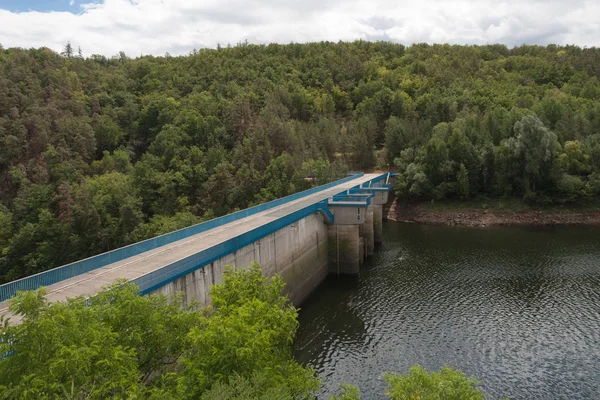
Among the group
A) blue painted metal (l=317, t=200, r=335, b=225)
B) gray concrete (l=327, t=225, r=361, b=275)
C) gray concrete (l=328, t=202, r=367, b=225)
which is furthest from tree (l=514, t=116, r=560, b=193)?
blue painted metal (l=317, t=200, r=335, b=225)

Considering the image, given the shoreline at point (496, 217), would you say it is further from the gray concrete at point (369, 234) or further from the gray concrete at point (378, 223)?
the gray concrete at point (369, 234)

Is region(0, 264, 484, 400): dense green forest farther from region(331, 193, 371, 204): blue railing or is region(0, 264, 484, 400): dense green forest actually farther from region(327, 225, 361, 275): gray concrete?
region(331, 193, 371, 204): blue railing

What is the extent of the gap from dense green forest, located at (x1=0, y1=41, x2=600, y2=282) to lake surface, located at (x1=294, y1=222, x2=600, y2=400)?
22.2 metres

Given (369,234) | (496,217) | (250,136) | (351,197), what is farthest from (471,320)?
(250,136)

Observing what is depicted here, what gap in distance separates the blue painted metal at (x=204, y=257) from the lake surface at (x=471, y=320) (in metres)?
6.88

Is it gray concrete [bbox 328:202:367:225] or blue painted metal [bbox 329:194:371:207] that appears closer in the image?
blue painted metal [bbox 329:194:371:207]

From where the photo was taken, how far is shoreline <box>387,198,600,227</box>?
192 ft

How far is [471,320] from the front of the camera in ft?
88.7

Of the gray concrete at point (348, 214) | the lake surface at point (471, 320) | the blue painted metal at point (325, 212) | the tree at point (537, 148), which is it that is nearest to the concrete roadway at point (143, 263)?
the blue painted metal at point (325, 212)

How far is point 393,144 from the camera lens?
8188 centimetres

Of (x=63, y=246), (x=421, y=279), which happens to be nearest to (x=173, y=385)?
(x=421, y=279)

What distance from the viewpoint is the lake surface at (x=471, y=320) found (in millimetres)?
20859

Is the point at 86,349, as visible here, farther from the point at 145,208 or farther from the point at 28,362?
the point at 145,208

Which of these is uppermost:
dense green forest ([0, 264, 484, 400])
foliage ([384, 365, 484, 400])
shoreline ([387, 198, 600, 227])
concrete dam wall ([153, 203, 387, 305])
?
dense green forest ([0, 264, 484, 400])
